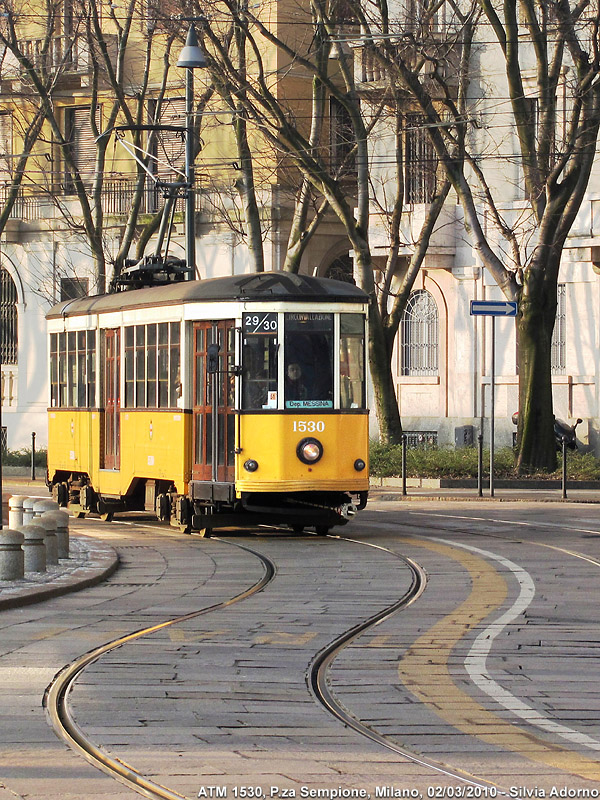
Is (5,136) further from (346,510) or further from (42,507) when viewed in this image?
(42,507)

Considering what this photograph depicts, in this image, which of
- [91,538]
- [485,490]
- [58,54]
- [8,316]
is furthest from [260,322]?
[8,316]

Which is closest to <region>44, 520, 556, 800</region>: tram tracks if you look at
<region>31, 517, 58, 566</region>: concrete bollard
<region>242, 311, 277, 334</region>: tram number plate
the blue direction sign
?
<region>31, 517, 58, 566</region>: concrete bollard

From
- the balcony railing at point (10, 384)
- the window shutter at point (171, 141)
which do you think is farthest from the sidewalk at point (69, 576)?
the balcony railing at point (10, 384)

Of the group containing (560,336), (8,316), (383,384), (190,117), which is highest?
(190,117)

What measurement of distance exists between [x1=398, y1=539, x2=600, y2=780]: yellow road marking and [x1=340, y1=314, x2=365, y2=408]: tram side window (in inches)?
209

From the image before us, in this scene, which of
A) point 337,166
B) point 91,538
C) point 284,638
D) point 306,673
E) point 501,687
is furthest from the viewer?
point 337,166

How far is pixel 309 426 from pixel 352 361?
Result: 3.42 ft

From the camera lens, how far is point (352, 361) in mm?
20219

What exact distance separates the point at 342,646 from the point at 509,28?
20743 millimetres

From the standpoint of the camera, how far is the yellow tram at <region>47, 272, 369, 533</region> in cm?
1992

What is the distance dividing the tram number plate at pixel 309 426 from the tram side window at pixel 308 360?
0.20 meters

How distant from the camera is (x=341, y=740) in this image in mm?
7895

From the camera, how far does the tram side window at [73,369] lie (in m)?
24.6

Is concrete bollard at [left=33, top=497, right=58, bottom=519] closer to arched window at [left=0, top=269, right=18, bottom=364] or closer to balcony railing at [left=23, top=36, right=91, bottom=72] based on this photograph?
balcony railing at [left=23, top=36, right=91, bottom=72]
